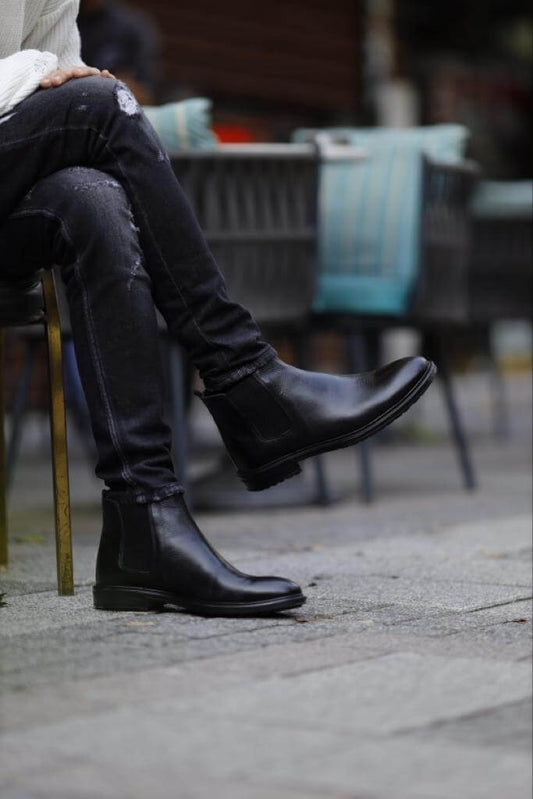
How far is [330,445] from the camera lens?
2838 millimetres

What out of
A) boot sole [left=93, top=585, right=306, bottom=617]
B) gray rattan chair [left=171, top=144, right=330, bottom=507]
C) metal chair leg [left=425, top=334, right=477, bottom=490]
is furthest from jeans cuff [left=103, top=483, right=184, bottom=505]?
metal chair leg [left=425, top=334, right=477, bottom=490]

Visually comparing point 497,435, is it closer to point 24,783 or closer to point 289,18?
point 289,18

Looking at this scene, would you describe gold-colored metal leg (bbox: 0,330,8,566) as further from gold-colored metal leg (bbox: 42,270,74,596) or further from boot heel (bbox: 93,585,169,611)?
boot heel (bbox: 93,585,169,611)

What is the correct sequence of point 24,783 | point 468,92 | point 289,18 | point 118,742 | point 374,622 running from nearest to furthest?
1. point 24,783
2. point 118,742
3. point 374,622
4. point 289,18
5. point 468,92

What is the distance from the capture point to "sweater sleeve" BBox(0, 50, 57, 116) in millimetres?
2805

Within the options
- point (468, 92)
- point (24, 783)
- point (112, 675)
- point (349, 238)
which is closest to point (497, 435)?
point (349, 238)

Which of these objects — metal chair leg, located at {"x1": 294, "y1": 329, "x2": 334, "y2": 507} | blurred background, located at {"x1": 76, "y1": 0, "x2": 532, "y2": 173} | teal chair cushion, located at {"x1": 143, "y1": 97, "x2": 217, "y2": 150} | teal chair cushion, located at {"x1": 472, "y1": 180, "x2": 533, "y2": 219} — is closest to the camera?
teal chair cushion, located at {"x1": 143, "y1": 97, "x2": 217, "y2": 150}

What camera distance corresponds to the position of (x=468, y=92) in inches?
592

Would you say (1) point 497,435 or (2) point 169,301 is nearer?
(2) point 169,301

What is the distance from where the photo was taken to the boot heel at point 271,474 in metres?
2.86

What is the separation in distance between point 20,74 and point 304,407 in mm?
763

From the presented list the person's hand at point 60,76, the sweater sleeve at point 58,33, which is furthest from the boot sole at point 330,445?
the sweater sleeve at point 58,33

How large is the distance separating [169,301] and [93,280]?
0.14 metres

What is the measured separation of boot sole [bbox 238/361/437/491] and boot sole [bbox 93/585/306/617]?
0.24 meters
